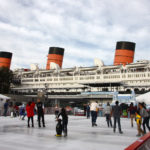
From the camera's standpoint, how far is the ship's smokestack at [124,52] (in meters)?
71.6

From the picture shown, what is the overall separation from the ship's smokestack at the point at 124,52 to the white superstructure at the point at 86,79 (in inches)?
164

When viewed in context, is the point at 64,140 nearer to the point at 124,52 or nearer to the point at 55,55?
the point at 124,52

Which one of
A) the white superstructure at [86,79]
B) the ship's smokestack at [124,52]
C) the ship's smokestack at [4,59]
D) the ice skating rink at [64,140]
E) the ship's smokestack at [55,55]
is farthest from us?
the ship's smokestack at [4,59]

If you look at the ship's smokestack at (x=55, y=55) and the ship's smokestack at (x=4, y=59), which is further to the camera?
the ship's smokestack at (x=4, y=59)

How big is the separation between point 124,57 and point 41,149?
68.6m

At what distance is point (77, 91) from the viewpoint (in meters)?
73.1

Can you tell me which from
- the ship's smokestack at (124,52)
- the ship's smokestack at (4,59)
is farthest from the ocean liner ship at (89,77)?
the ship's smokestack at (4,59)

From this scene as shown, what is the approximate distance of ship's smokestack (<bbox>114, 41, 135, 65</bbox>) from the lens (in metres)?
71.6

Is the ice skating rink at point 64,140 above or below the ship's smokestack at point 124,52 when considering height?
below

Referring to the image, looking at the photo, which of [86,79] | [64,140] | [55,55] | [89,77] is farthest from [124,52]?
[64,140]

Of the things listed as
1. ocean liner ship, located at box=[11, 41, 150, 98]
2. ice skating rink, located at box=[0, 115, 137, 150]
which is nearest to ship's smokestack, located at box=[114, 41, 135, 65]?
ocean liner ship, located at box=[11, 41, 150, 98]

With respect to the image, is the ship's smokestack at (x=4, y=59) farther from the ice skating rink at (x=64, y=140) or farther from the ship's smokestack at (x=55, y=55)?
the ice skating rink at (x=64, y=140)

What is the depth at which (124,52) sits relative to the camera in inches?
2844

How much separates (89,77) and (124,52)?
14.0 meters
